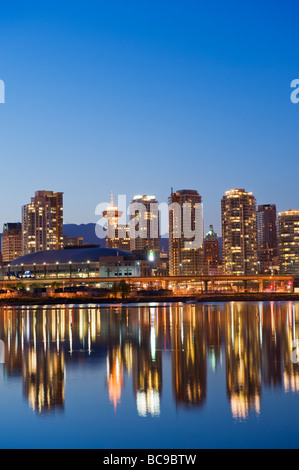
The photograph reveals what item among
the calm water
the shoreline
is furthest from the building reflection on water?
the shoreline

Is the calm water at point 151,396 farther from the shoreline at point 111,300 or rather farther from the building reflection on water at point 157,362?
the shoreline at point 111,300

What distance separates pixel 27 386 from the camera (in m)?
22.2

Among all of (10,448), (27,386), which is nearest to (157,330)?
(27,386)

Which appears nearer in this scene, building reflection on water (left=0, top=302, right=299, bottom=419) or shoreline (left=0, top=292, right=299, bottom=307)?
building reflection on water (left=0, top=302, right=299, bottom=419)

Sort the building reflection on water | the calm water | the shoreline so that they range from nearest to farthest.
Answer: the calm water → the building reflection on water → the shoreline

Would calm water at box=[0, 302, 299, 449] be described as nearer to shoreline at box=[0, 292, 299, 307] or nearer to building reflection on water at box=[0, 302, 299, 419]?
building reflection on water at box=[0, 302, 299, 419]

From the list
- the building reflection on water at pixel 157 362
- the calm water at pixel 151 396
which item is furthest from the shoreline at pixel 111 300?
the calm water at pixel 151 396

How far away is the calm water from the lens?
15250 mm

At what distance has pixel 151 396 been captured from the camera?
2008cm

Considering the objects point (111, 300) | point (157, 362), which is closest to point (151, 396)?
point (157, 362)

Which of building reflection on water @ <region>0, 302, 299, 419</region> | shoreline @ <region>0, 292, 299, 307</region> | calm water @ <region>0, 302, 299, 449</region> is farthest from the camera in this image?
shoreline @ <region>0, 292, 299, 307</region>

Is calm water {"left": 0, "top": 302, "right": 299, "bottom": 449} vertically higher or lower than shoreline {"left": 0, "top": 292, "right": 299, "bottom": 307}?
higher

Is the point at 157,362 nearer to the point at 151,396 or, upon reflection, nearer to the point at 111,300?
the point at 151,396
